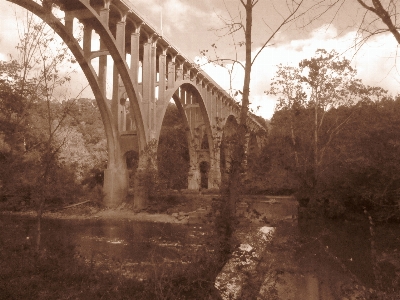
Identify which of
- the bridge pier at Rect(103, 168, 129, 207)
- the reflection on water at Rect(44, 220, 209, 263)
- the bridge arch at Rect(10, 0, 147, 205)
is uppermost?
the bridge arch at Rect(10, 0, 147, 205)

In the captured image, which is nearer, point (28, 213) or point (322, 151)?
point (28, 213)

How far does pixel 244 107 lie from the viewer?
7520 mm

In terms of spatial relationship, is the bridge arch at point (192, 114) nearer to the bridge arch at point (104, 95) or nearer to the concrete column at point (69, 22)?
the bridge arch at point (104, 95)

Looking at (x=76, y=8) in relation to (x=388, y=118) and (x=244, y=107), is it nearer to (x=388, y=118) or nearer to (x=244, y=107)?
(x=244, y=107)

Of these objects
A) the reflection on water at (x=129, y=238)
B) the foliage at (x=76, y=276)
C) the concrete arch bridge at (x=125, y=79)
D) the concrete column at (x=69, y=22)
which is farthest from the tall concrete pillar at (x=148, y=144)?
the foliage at (x=76, y=276)

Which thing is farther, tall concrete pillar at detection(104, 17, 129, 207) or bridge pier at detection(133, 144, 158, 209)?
tall concrete pillar at detection(104, 17, 129, 207)

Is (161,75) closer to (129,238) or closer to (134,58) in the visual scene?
(134,58)

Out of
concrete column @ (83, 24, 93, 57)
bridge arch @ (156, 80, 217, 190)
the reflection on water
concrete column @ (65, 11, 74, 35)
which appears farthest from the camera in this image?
bridge arch @ (156, 80, 217, 190)

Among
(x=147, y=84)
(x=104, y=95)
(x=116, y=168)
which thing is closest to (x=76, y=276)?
(x=104, y=95)

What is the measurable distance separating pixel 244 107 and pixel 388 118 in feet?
39.0

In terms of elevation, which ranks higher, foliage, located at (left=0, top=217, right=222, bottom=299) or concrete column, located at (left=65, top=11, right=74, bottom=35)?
concrete column, located at (left=65, top=11, right=74, bottom=35)

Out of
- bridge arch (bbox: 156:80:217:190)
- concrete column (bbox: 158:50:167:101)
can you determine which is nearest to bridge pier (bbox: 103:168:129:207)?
concrete column (bbox: 158:50:167:101)

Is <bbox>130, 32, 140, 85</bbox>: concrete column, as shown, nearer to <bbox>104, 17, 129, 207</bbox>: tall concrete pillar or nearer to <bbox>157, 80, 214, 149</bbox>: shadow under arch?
<bbox>104, 17, 129, 207</bbox>: tall concrete pillar

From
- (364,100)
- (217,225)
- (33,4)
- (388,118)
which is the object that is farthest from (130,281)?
(364,100)
